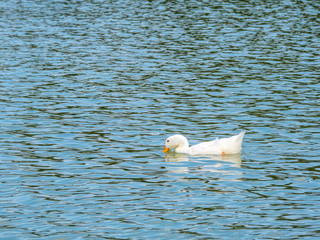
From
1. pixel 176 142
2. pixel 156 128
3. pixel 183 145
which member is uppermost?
pixel 176 142

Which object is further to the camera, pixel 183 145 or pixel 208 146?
pixel 183 145

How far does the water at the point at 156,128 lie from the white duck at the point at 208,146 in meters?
0.26

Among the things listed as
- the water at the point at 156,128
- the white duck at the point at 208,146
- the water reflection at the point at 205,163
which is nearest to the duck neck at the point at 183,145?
the white duck at the point at 208,146

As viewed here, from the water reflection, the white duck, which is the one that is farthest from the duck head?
the water reflection

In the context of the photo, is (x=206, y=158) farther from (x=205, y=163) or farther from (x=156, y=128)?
(x=156, y=128)

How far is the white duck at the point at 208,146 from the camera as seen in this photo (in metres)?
19.2

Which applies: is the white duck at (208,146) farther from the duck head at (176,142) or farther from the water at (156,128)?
the water at (156,128)

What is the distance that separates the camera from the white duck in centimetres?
1916

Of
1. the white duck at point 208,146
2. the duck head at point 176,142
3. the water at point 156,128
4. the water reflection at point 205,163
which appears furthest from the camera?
the duck head at point 176,142

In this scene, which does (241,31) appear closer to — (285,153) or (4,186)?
(285,153)

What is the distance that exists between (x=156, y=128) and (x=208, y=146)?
148 inches

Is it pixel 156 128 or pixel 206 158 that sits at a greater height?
pixel 206 158

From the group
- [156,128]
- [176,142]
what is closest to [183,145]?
[176,142]

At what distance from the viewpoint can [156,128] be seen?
22922mm
